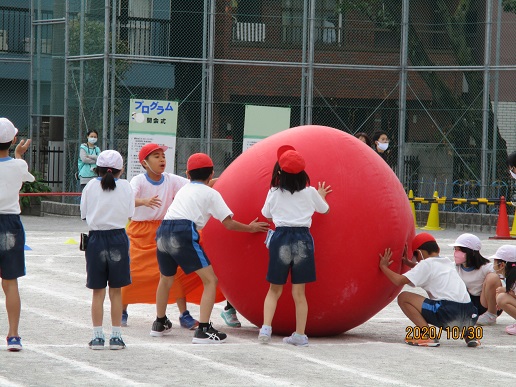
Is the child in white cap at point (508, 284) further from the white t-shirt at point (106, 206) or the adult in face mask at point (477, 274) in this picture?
the white t-shirt at point (106, 206)

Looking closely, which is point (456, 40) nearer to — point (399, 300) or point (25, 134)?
point (25, 134)

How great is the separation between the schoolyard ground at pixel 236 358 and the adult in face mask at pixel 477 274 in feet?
0.82

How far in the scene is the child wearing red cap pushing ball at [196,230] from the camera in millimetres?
9344

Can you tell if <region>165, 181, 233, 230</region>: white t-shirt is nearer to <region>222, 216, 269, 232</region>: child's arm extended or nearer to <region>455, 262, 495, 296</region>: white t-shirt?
<region>222, 216, 269, 232</region>: child's arm extended

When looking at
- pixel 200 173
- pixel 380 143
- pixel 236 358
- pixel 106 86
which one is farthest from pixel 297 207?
pixel 106 86

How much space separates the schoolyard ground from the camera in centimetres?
770

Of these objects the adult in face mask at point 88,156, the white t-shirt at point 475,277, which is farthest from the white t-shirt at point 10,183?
the adult in face mask at point 88,156

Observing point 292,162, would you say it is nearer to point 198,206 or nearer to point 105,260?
point 198,206

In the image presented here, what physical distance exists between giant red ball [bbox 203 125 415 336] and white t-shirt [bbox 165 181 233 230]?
26cm

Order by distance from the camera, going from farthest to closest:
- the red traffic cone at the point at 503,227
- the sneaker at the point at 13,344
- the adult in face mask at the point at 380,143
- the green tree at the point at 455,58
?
the green tree at the point at 455,58 < the red traffic cone at the point at 503,227 < the adult in face mask at the point at 380,143 < the sneaker at the point at 13,344

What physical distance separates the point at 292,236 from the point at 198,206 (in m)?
0.85

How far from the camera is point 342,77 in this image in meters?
24.8

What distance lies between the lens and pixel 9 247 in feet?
28.3

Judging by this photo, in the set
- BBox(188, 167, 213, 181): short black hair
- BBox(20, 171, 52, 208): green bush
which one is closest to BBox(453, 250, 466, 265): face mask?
BBox(188, 167, 213, 181): short black hair
